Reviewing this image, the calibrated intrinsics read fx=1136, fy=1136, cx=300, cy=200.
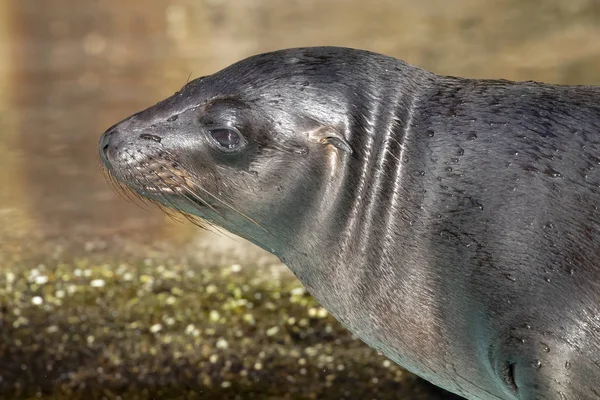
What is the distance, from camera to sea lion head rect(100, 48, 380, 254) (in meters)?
3.79

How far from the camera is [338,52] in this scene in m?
3.96

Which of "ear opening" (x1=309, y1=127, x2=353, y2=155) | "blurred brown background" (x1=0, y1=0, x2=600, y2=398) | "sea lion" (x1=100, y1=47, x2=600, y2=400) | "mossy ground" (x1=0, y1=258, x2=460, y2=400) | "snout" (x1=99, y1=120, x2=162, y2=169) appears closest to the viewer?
"sea lion" (x1=100, y1=47, x2=600, y2=400)

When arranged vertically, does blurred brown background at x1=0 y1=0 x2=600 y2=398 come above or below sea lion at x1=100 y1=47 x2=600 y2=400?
below

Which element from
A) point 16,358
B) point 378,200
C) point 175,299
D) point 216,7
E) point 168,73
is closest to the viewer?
point 378,200

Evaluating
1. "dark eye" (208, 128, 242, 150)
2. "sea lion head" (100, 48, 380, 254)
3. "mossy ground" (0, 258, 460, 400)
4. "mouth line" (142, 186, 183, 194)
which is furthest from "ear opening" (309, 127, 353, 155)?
"mossy ground" (0, 258, 460, 400)

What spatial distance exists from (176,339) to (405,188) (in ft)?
10.2

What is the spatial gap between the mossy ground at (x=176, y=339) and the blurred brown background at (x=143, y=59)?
397mm

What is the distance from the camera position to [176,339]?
21.4 ft

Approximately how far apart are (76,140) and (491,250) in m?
6.85

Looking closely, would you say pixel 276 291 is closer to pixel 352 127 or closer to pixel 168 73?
pixel 352 127

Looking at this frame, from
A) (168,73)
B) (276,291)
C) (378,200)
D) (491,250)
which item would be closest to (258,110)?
(378,200)

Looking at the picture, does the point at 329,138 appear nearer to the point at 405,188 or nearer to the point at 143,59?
the point at 405,188

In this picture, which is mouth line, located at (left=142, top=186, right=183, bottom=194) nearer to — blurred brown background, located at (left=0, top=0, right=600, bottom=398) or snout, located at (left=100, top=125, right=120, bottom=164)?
snout, located at (left=100, top=125, right=120, bottom=164)

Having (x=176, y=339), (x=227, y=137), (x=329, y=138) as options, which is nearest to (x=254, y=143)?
(x=227, y=137)
